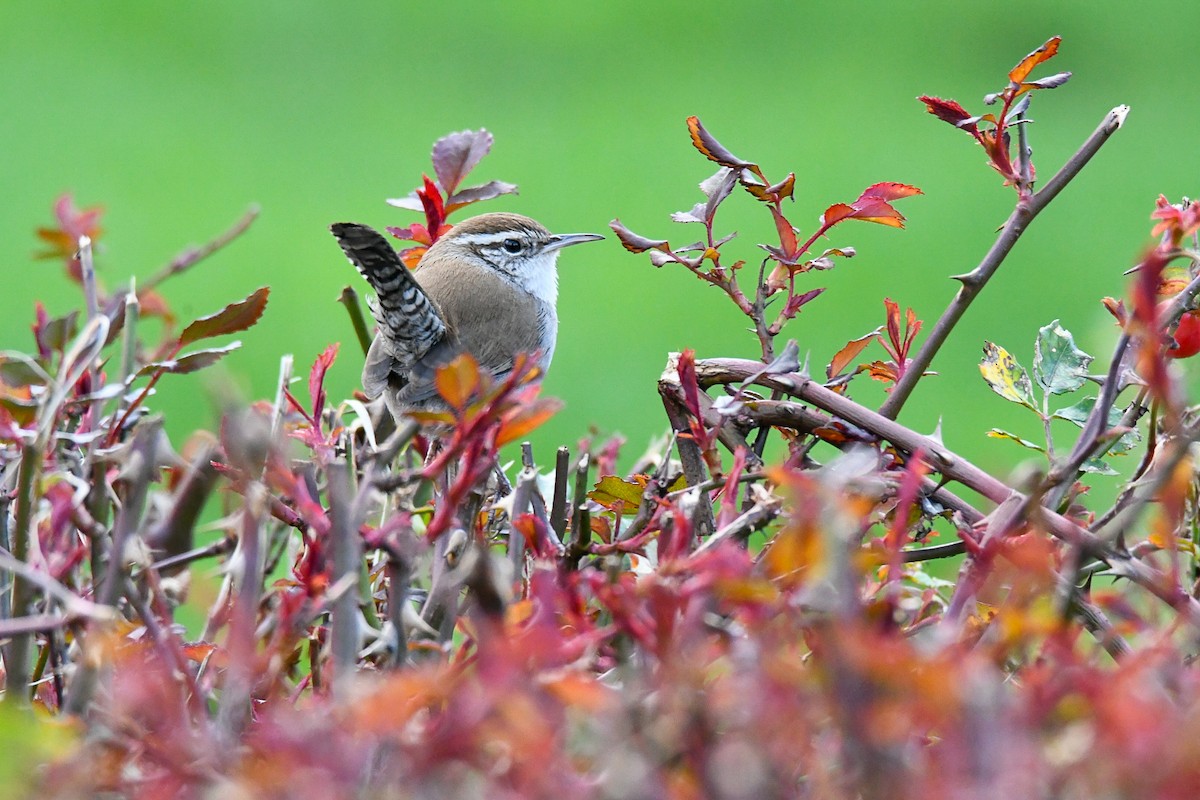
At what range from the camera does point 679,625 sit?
36.5 inches

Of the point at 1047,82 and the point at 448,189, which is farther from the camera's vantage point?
the point at 448,189

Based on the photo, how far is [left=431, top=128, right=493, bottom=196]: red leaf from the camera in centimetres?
190

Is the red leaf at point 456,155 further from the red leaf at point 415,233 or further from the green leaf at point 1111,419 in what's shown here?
the green leaf at point 1111,419

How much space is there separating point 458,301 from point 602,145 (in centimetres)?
551

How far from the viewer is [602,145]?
28.8ft

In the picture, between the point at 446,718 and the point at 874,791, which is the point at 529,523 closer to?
the point at 446,718

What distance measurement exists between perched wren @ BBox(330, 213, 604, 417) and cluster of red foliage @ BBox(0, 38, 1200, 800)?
1.01 m

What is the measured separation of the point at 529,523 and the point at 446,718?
352mm

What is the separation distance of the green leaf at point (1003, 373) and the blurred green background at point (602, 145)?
3726mm

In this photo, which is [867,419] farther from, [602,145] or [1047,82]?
[602,145]

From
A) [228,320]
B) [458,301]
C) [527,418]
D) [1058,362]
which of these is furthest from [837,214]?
[458,301]

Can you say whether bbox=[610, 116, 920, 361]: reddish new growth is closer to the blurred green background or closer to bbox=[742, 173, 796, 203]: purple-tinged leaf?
bbox=[742, 173, 796, 203]: purple-tinged leaf

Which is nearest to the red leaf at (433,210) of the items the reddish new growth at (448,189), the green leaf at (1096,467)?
the reddish new growth at (448,189)

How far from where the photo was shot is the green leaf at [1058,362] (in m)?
1.42
